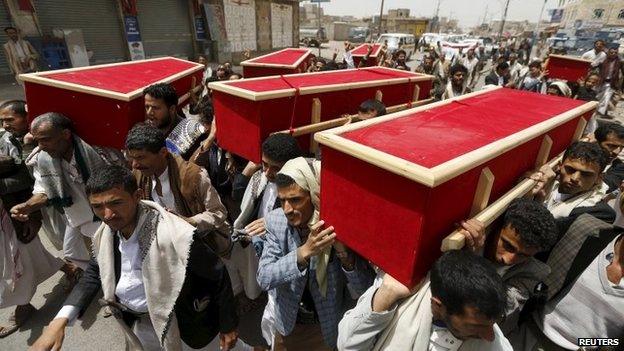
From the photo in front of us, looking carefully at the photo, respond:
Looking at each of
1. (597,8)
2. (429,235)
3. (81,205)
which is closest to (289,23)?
(81,205)

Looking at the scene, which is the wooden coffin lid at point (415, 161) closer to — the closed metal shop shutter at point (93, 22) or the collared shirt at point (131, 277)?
the collared shirt at point (131, 277)

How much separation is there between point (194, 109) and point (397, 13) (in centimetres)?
7082

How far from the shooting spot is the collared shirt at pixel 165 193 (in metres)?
2.31

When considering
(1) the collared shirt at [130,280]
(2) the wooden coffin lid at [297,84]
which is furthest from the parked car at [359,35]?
(1) the collared shirt at [130,280]

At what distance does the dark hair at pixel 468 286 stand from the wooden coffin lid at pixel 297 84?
1.55 m

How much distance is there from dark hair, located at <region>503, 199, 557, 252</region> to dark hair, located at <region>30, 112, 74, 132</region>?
122 inches

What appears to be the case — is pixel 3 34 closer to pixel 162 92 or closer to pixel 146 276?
pixel 162 92

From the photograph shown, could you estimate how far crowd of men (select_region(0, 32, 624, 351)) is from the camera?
139 cm

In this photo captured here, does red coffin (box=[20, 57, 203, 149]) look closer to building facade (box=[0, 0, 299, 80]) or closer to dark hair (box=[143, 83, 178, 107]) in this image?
dark hair (box=[143, 83, 178, 107])

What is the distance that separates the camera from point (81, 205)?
296 cm

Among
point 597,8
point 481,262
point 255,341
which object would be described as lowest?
point 255,341

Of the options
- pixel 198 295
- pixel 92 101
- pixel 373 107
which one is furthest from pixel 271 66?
pixel 198 295

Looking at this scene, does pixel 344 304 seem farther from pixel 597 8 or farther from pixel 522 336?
pixel 597 8

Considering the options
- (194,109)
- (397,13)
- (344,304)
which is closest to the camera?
(344,304)
